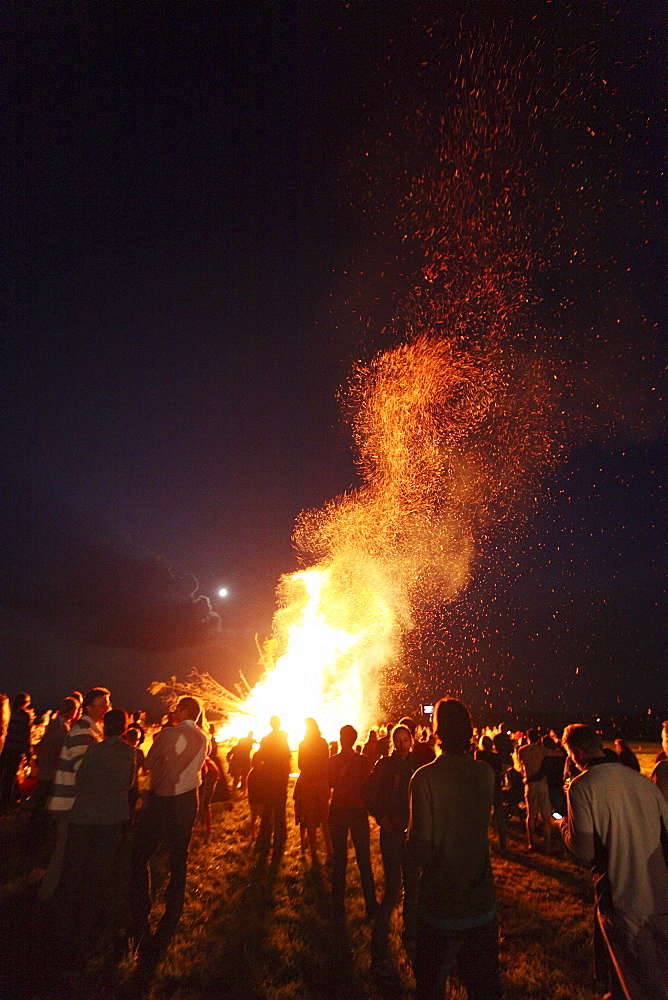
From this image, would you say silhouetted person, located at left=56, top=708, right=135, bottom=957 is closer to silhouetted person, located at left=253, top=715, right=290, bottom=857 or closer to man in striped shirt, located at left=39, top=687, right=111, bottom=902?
man in striped shirt, located at left=39, top=687, right=111, bottom=902

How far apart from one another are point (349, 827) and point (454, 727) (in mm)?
3191

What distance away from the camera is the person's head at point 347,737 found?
614 cm

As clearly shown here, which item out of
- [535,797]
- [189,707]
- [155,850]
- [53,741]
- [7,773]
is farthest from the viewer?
[7,773]

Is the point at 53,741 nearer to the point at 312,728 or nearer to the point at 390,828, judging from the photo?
the point at 312,728

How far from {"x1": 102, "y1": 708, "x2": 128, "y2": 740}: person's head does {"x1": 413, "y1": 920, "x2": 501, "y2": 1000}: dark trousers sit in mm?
3675

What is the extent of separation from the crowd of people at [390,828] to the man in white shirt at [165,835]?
15 millimetres

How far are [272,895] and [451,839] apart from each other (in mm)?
4984

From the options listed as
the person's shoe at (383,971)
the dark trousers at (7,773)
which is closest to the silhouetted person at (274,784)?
the person's shoe at (383,971)

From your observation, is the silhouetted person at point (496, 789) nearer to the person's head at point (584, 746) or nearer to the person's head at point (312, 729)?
the person's head at point (312, 729)

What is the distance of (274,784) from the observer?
8.12m

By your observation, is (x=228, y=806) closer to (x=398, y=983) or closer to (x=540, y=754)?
(x=540, y=754)

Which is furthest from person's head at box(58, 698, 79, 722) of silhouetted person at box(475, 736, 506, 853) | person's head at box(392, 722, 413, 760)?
silhouetted person at box(475, 736, 506, 853)

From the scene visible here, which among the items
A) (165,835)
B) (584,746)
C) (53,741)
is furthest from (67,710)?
(584,746)

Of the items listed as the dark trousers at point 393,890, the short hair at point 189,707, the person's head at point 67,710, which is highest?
the person's head at point 67,710
